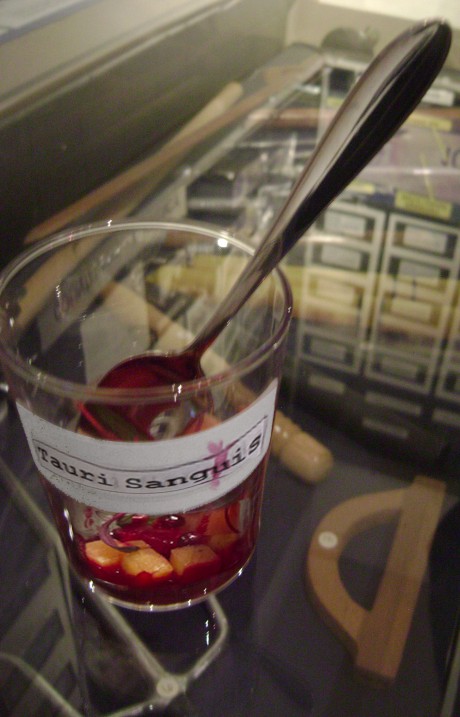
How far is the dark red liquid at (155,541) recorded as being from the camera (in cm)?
31

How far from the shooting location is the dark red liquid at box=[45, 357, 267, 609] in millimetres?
307

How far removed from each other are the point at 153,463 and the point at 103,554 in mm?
77

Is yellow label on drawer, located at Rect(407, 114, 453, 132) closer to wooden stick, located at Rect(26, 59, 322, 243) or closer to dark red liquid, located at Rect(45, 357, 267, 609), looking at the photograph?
wooden stick, located at Rect(26, 59, 322, 243)

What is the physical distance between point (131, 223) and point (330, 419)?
17 centimetres

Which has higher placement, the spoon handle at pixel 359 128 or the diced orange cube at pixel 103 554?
the spoon handle at pixel 359 128

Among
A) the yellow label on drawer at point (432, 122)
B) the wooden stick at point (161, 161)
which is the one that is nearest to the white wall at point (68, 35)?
the wooden stick at point (161, 161)

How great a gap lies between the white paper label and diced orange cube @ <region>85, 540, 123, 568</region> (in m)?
0.04

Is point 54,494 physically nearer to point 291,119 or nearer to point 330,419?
point 330,419

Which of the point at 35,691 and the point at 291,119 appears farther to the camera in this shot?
the point at 291,119

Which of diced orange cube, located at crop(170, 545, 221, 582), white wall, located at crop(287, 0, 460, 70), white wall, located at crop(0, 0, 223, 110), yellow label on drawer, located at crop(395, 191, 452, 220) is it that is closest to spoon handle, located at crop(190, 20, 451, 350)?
diced orange cube, located at crop(170, 545, 221, 582)

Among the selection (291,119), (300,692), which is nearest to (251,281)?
(300,692)

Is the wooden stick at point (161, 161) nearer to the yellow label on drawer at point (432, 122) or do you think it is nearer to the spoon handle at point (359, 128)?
the yellow label on drawer at point (432, 122)

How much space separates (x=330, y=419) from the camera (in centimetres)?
43

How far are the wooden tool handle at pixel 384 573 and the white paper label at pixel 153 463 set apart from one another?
82mm
